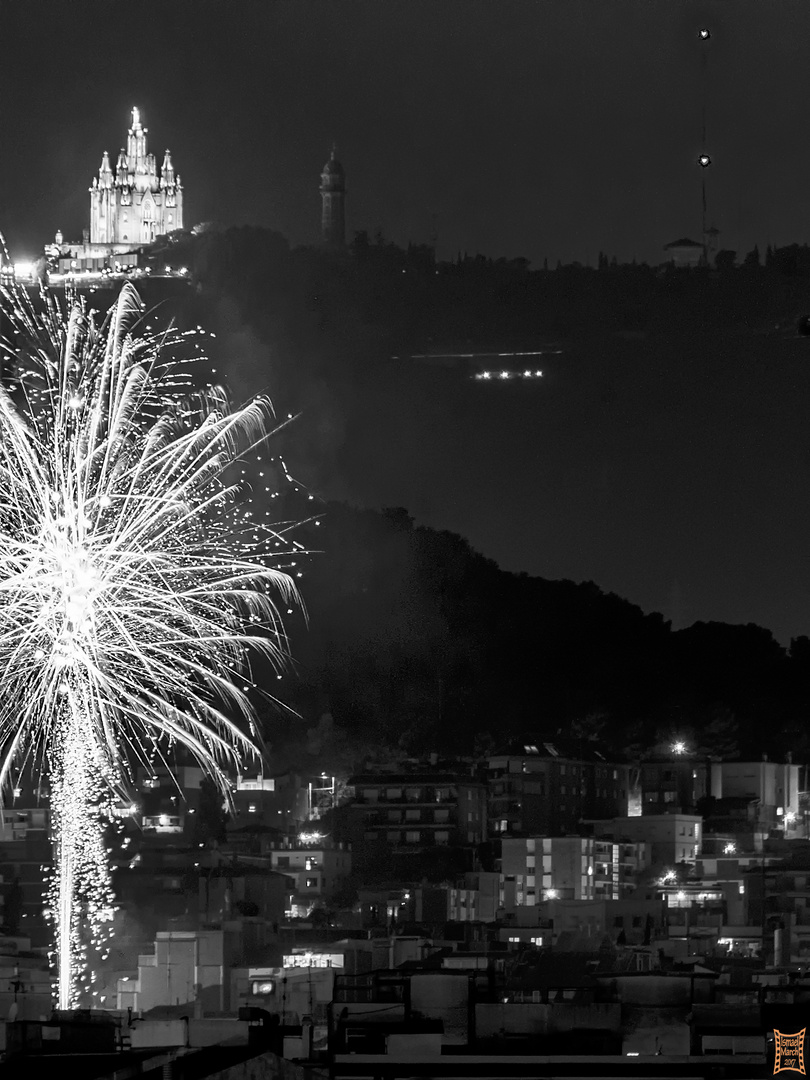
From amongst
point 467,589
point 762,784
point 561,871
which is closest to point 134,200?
point 467,589

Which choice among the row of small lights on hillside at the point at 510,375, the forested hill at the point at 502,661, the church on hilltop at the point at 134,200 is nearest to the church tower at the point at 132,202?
the church on hilltop at the point at 134,200

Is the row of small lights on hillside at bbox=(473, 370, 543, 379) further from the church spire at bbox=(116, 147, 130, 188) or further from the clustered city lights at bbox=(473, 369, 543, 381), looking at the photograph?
the church spire at bbox=(116, 147, 130, 188)

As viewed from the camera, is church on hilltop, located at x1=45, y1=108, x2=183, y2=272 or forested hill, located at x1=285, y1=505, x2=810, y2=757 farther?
church on hilltop, located at x1=45, y1=108, x2=183, y2=272

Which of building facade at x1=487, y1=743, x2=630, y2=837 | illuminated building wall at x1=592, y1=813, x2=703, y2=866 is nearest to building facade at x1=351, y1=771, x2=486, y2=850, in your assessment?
building facade at x1=487, y1=743, x2=630, y2=837

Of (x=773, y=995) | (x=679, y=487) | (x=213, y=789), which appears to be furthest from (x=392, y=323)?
(x=773, y=995)

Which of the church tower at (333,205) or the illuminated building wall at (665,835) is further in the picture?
the church tower at (333,205)

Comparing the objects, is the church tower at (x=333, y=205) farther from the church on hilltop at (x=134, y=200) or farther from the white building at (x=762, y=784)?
the white building at (x=762, y=784)

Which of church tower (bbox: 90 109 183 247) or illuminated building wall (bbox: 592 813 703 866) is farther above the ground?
church tower (bbox: 90 109 183 247)

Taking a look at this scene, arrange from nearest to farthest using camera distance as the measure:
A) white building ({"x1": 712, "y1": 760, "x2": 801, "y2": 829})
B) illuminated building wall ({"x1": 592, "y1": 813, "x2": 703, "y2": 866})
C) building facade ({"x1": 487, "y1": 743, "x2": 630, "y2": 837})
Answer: illuminated building wall ({"x1": 592, "y1": 813, "x2": 703, "y2": 866}) → building facade ({"x1": 487, "y1": 743, "x2": 630, "y2": 837}) → white building ({"x1": 712, "y1": 760, "x2": 801, "y2": 829})
